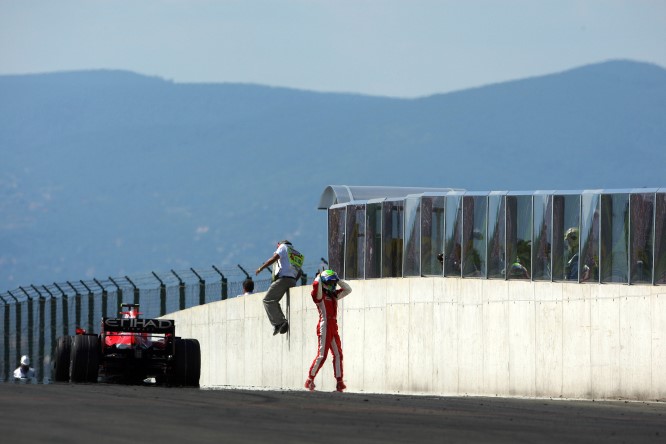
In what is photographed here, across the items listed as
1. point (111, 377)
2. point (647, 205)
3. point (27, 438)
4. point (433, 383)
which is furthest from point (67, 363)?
point (27, 438)

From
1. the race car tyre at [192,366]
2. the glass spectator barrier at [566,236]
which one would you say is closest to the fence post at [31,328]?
the race car tyre at [192,366]

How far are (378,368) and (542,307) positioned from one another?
5.49 meters

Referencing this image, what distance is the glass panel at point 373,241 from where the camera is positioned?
28.7 m

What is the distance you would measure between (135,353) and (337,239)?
826 centimetres

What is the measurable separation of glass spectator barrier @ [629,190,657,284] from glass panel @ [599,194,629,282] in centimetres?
11

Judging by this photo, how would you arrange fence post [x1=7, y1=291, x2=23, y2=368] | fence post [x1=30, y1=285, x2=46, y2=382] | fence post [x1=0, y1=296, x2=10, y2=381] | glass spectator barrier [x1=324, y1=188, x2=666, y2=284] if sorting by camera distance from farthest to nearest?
fence post [x1=0, y1=296, x2=10, y2=381] → fence post [x1=7, y1=291, x2=23, y2=368] → fence post [x1=30, y1=285, x2=46, y2=382] → glass spectator barrier [x1=324, y1=188, x2=666, y2=284]

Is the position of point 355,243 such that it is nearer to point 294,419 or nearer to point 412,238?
point 412,238

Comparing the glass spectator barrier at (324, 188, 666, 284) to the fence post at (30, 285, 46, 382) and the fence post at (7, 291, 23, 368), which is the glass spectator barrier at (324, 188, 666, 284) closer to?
the fence post at (30, 285, 46, 382)

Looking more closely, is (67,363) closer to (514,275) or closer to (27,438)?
(514,275)

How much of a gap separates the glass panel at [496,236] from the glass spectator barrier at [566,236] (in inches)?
50.3

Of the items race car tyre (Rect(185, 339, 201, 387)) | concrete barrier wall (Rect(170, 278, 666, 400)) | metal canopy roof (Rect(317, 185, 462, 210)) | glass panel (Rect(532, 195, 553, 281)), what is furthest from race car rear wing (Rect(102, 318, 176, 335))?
metal canopy roof (Rect(317, 185, 462, 210))

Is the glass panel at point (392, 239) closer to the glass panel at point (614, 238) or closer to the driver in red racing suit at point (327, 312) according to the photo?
the driver in red racing suit at point (327, 312)

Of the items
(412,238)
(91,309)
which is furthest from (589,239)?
(91,309)

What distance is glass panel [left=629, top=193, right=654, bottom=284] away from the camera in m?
20.8
